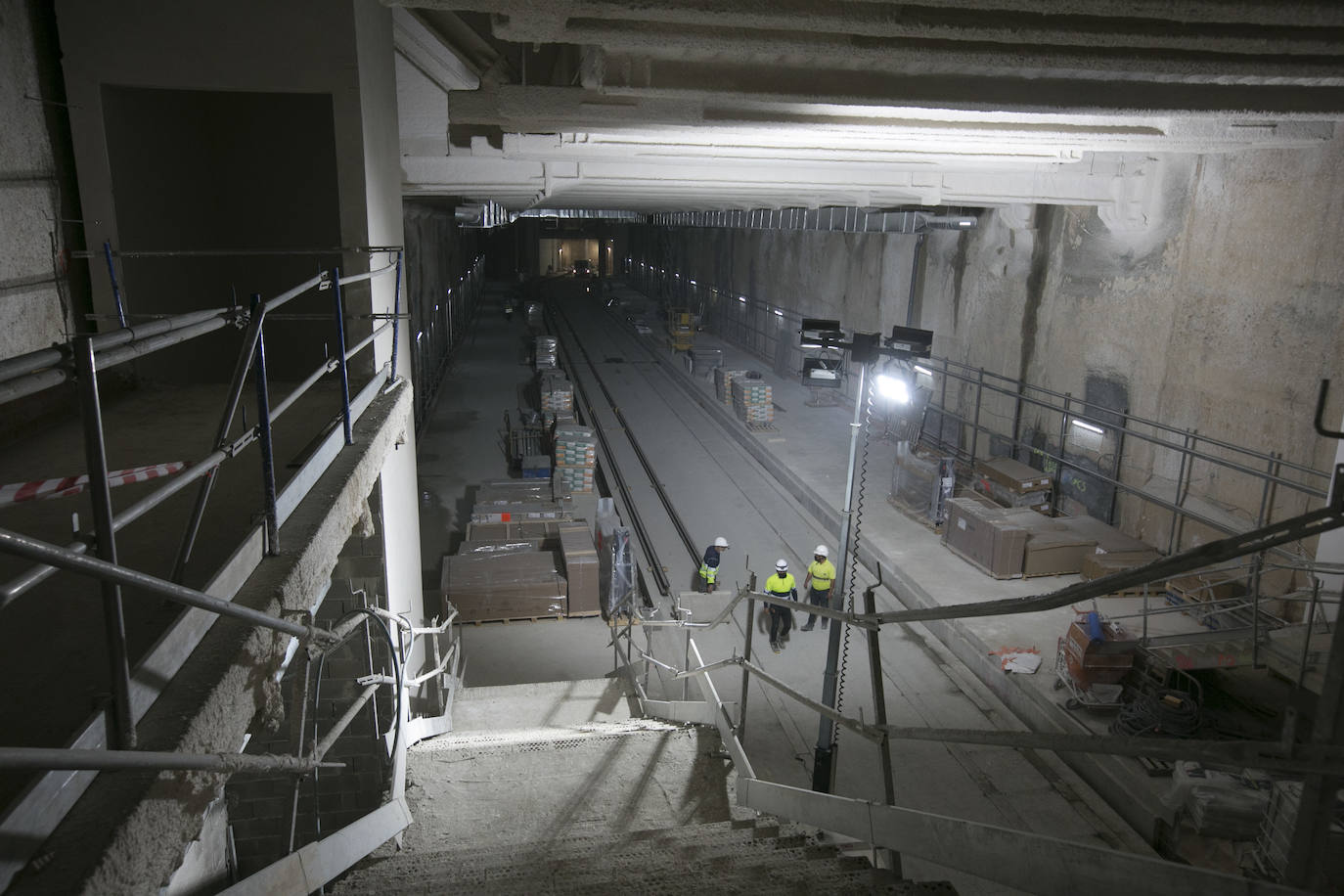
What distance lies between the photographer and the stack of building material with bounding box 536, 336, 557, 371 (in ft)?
78.3

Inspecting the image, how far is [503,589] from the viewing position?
11367 millimetres

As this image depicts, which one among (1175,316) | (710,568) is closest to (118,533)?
(710,568)

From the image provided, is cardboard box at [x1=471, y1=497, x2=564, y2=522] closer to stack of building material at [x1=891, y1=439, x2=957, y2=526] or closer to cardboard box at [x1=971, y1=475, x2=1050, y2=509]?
stack of building material at [x1=891, y1=439, x2=957, y2=526]

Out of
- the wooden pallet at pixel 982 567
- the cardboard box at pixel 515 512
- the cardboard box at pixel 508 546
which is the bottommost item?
the wooden pallet at pixel 982 567

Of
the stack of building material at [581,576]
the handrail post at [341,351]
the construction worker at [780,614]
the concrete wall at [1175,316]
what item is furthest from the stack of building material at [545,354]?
the handrail post at [341,351]

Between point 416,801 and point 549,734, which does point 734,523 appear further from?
point 416,801

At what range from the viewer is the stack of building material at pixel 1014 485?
13562 millimetres

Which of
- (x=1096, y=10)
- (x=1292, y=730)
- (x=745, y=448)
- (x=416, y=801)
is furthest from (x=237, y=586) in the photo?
(x=745, y=448)

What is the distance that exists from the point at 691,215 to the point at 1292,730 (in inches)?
1226

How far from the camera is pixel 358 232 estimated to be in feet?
18.3

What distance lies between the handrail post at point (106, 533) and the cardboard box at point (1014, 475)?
44.1 feet

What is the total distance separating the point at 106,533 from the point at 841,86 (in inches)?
228

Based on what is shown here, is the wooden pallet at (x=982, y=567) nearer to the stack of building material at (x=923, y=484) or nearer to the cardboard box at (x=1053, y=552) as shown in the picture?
the cardboard box at (x=1053, y=552)

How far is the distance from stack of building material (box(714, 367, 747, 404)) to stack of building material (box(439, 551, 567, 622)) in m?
10.7
